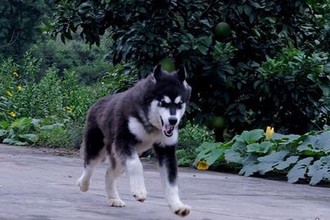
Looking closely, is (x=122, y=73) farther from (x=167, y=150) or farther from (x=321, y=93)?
(x=167, y=150)

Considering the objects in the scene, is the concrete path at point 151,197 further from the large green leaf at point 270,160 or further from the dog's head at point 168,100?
the dog's head at point 168,100

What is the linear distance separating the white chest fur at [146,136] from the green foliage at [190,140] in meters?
4.31

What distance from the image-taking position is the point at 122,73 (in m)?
11.9

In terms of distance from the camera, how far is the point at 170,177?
21.2ft

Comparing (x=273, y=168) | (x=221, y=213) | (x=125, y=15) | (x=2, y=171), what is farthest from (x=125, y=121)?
(x=125, y=15)

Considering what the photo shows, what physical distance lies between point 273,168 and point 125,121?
377cm

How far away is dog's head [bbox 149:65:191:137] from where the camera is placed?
6371 mm

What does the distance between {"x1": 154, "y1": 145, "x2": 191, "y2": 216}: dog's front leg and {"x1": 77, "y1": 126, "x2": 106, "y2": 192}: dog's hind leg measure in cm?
72

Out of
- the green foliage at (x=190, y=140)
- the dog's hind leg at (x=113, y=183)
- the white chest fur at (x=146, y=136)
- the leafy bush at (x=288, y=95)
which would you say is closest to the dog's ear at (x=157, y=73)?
the white chest fur at (x=146, y=136)

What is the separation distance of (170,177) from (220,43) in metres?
5.19

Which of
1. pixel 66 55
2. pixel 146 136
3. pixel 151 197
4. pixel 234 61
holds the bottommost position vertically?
pixel 66 55

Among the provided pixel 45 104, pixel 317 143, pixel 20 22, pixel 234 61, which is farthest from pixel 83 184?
pixel 20 22

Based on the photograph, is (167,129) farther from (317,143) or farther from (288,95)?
A: (288,95)

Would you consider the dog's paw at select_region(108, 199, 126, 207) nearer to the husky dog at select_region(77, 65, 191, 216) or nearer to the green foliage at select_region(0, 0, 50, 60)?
the husky dog at select_region(77, 65, 191, 216)
